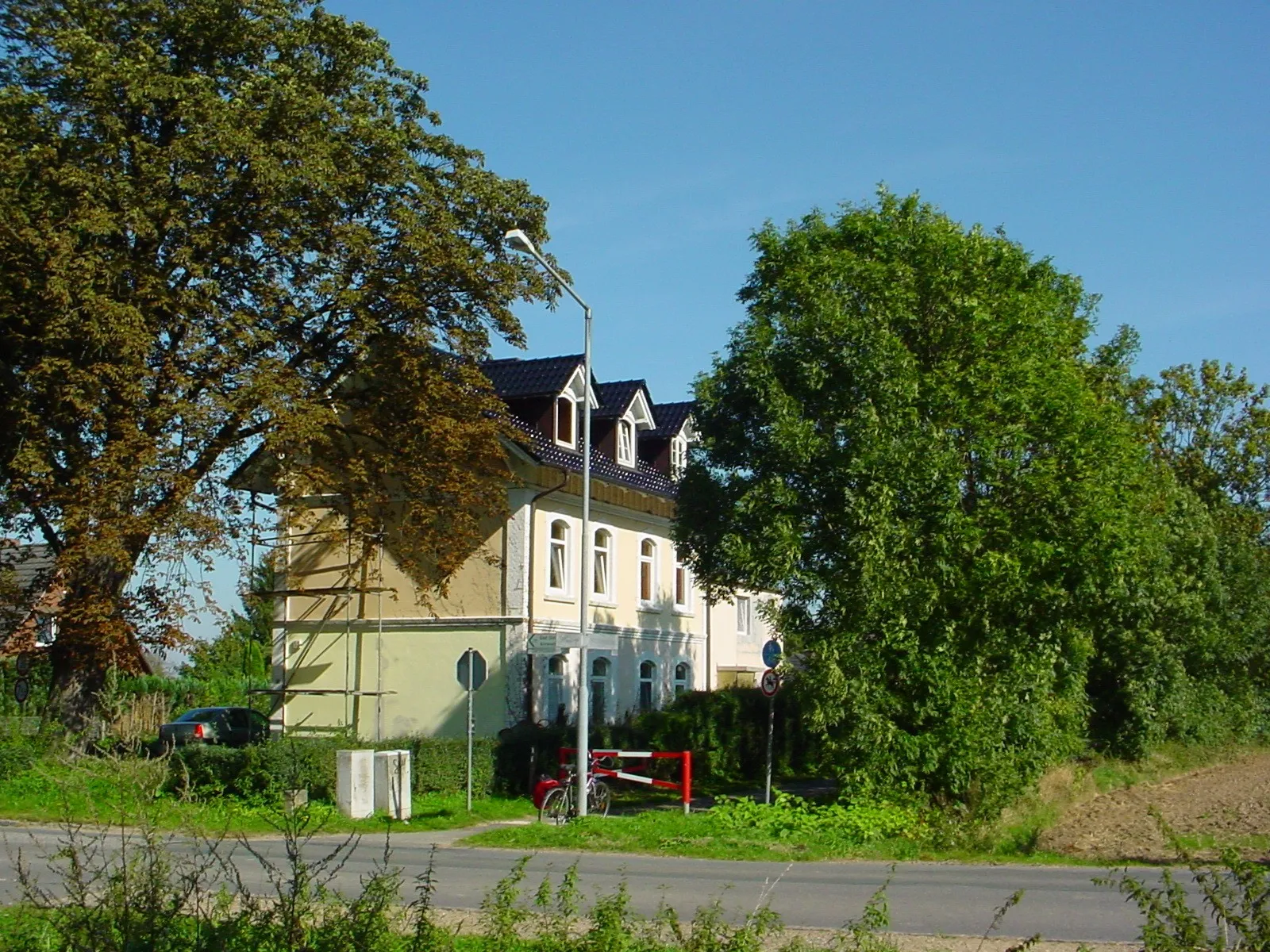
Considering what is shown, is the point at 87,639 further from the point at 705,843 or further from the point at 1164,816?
the point at 1164,816

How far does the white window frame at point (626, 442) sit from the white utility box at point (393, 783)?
1468 centimetres

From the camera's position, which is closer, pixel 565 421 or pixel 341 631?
pixel 341 631

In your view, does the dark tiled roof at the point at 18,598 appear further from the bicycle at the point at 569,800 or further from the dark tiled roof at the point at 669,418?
the dark tiled roof at the point at 669,418

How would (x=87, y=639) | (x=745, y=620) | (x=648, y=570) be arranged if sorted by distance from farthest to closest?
(x=745, y=620) → (x=648, y=570) → (x=87, y=639)

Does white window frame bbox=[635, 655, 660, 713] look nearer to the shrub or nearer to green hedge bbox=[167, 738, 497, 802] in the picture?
green hedge bbox=[167, 738, 497, 802]

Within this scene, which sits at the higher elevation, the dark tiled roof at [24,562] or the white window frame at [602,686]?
the dark tiled roof at [24,562]

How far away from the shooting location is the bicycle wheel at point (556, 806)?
66.3ft

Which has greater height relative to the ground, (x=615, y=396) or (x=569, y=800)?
(x=615, y=396)

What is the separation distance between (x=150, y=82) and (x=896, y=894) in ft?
63.6

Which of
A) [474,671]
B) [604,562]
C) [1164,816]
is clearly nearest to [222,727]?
[604,562]

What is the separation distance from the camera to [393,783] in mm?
21609

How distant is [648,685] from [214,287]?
1628cm

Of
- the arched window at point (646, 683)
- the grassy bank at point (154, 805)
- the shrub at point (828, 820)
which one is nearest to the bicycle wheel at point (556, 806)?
the grassy bank at point (154, 805)

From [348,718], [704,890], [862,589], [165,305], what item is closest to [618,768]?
[348,718]
